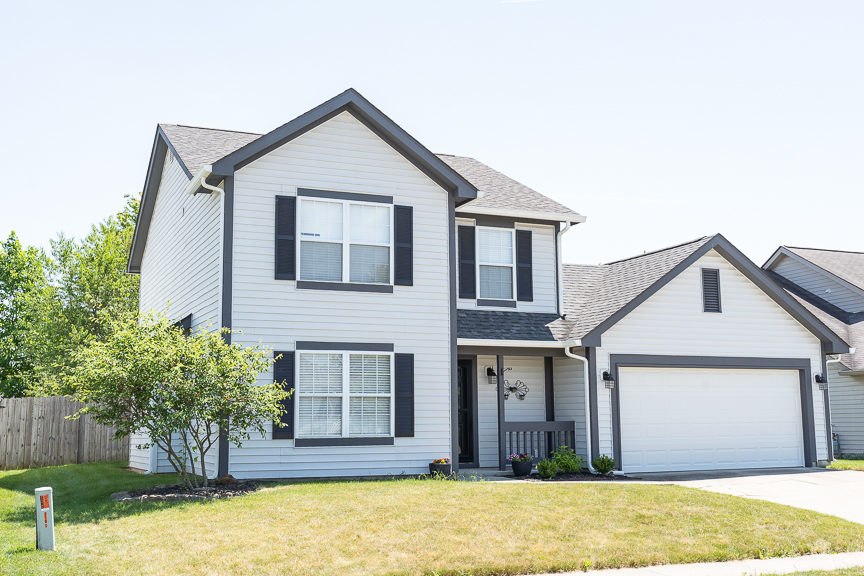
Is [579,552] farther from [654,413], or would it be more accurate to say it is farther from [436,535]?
[654,413]

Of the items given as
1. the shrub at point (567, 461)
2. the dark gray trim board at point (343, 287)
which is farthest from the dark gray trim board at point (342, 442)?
the shrub at point (567, 461)

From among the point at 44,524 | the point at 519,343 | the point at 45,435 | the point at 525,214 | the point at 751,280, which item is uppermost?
the point at 525,214

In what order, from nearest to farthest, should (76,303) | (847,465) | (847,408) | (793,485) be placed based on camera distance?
(793,485)
(847,465)
(847,408)
(76,303)

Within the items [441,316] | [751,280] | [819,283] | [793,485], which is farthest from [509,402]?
[819,283]

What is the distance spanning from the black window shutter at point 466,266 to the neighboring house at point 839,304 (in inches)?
358

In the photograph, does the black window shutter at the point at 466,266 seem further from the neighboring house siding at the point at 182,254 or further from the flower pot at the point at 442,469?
the neighboring house siding at the point at 182,254

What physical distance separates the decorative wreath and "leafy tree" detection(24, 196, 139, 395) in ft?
57.4

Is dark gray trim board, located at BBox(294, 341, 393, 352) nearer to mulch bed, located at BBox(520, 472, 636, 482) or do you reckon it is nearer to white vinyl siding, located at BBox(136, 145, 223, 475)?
white vinyl siding, located at BBox(136, 145, 223, 475)

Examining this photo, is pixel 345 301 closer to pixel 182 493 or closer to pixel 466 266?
pixel 466 266

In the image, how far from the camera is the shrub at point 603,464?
1518 cm

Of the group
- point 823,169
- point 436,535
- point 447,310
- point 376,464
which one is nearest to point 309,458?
Answer: point 376,464

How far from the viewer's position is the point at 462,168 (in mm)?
19672

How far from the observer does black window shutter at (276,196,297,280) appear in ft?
45.3

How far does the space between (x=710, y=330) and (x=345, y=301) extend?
319 inches
